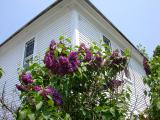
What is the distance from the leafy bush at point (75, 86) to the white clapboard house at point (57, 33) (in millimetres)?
5230

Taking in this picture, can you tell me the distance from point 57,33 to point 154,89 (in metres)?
6.40

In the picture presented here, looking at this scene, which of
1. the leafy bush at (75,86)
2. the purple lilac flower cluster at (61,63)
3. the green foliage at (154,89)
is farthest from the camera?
the green foliage at (154,89)


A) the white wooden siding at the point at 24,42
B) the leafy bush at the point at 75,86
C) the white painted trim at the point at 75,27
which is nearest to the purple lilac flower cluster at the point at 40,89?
the leafy bush at the point at 75,86

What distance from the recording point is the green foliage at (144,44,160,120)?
539cm

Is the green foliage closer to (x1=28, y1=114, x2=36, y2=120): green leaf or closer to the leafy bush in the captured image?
the leafy bush

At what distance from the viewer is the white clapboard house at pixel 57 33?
36.7ft

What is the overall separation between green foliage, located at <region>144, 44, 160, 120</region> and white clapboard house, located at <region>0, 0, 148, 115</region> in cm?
418

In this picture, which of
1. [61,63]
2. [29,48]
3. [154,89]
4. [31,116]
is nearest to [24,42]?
[29,48]

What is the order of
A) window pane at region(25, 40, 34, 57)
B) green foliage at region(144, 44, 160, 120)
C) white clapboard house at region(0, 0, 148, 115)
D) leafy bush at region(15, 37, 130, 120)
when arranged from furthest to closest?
window pane at region(25, 40, 34, 57), white clapboard house at region(0, 0, 148, 115), green foliage at region(144, 44, 160, 120), leafy bush at region(15, 37, 130, 120)

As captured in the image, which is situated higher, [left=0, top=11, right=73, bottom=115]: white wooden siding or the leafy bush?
[left=0, top=11, right=73, bottom=115]: white wooden siding

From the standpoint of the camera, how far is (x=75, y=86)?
4785 millimetres

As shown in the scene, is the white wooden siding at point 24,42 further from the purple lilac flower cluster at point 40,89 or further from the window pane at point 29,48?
the purple lilac flower cluster at point 40,89

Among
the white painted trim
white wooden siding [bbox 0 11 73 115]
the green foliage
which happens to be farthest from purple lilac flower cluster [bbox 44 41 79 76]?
white wooden siding [bbox 0 11 73 115]

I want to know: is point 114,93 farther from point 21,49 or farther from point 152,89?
point 21,49
